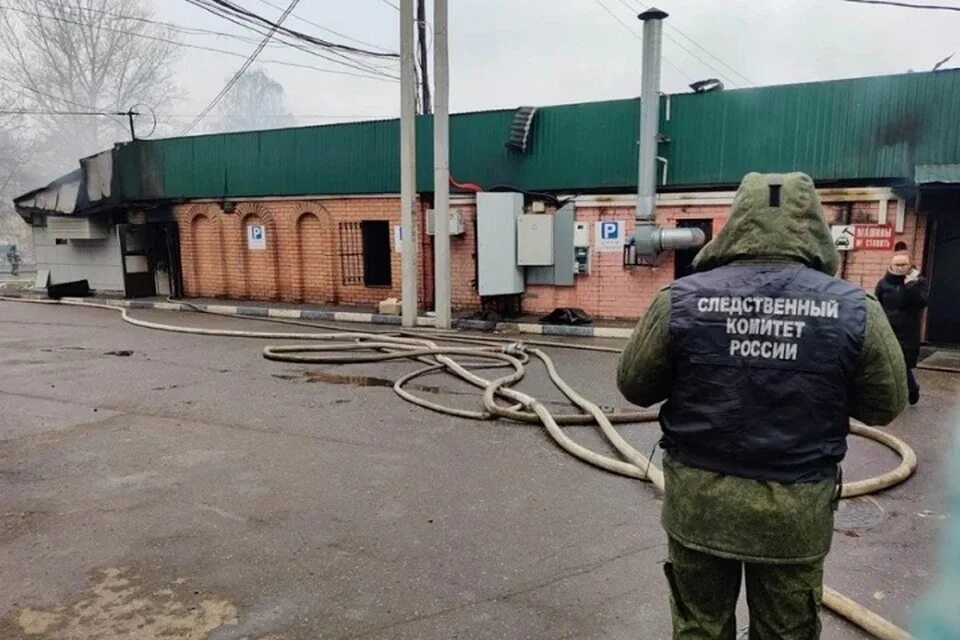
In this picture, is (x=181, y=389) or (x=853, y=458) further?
(x=181, y=389)

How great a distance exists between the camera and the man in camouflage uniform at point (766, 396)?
2.01m

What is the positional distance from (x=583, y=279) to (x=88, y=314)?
1135cm

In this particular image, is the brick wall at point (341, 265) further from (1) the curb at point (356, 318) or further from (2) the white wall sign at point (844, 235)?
(1) the curb at point (356, 318)

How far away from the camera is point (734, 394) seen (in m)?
2.05

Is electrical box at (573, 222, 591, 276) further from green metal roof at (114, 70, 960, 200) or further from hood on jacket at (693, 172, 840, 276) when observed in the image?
hood on jacket at (693, 172, 840, 276)

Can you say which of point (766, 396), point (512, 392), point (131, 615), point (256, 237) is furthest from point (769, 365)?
point (256, 237)

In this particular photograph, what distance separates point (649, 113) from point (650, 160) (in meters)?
0.78

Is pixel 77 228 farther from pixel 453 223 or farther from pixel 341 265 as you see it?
pixel 453 223

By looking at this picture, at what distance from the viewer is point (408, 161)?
12.3 m

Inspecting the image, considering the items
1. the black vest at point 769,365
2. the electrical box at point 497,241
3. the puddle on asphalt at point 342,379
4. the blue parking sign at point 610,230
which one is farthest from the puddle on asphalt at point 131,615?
the blue parking sign at point 610,230

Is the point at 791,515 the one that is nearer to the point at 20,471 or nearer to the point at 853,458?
the point at 853,458

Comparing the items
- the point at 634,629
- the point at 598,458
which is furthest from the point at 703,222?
the point at 634,629

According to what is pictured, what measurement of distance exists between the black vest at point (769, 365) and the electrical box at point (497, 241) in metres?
10.4

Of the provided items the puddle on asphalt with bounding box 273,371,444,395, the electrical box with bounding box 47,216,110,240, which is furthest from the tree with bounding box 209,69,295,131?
the puddle on asphalt with bounding box 273,371,444,395
